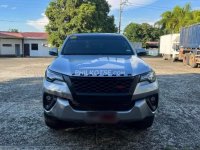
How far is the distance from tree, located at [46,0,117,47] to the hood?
113 feet

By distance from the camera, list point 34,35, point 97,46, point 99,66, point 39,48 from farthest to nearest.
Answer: point 34,35 → point 39,48 → point 97,46 → point 99,66

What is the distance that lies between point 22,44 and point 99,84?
49.3 meters

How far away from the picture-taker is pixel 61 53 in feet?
21.4

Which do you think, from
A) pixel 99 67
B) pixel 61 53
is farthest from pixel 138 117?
pixel 61 53

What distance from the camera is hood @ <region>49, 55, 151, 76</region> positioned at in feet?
16.0

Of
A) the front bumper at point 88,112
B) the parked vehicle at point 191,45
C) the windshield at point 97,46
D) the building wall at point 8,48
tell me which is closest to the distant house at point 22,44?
the building wall at point 8,48

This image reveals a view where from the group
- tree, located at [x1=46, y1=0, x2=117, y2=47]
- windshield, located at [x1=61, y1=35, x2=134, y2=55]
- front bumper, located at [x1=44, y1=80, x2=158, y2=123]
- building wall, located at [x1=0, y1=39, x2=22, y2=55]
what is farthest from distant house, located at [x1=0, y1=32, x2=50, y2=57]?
front bumper, located at [x1=44, y1=80, x2=158, y2=123]

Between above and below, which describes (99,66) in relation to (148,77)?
above

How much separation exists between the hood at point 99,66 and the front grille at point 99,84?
0.27ft

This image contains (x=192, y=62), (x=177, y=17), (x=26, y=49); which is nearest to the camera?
(x=192, y=62)

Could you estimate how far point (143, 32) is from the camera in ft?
251

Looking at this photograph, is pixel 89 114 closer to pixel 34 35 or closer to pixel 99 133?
pixel 99 133

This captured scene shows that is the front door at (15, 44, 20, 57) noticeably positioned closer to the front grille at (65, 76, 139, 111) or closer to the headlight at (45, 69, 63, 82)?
the headlight at (45, 69, 63, 82)

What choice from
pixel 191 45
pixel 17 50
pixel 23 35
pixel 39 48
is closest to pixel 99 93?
pixel 191 45
